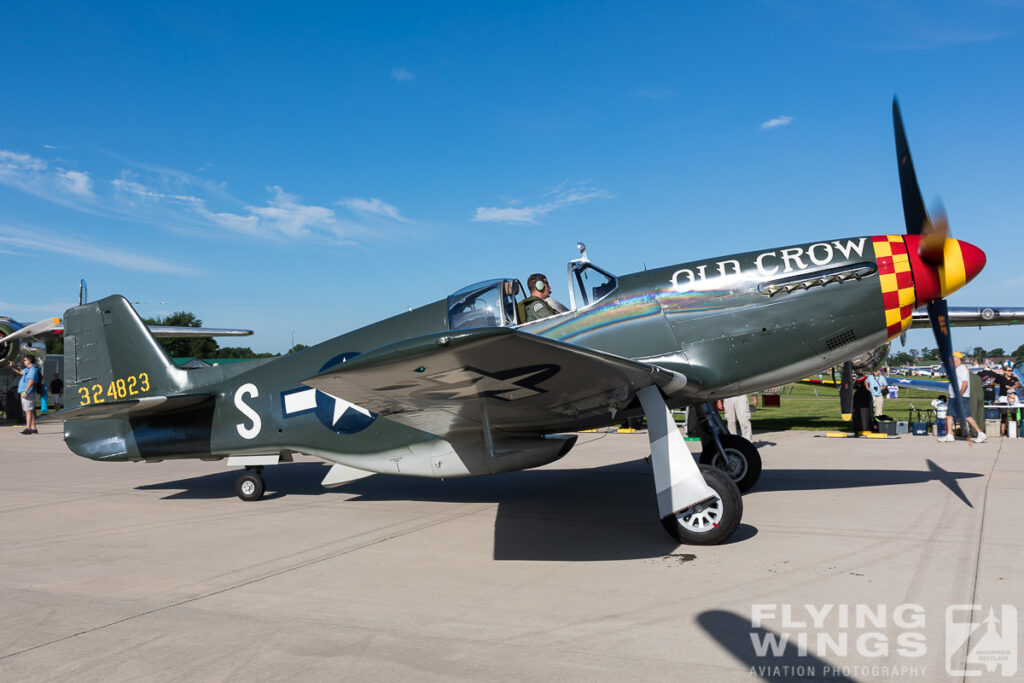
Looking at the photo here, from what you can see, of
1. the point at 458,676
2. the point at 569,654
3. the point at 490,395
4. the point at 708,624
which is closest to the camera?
the point at 458,676

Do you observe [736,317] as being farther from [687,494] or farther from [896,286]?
[687,494]

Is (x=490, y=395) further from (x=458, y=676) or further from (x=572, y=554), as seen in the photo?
(x=458, y=676)

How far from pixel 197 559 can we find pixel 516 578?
2639 mm

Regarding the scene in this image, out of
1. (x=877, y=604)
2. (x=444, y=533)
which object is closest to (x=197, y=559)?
(x=444, y=533)

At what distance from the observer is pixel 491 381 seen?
465 centimetres

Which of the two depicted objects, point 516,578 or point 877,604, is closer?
point 877,604

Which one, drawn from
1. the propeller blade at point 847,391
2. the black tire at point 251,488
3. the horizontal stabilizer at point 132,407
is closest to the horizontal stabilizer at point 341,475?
the black tire at point 251,488

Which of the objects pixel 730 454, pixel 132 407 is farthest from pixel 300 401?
pixel 730 454

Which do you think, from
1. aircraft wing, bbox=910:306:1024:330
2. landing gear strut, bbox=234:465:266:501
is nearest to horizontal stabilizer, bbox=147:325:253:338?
landing gear strut, bbox=234:465:266:501

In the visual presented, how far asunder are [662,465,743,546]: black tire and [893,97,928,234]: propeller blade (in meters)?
3.68

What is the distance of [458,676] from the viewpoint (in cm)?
296

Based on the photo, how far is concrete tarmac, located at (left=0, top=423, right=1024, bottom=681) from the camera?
3100 mm

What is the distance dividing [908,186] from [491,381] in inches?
201

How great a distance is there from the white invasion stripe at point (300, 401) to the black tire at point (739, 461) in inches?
173
